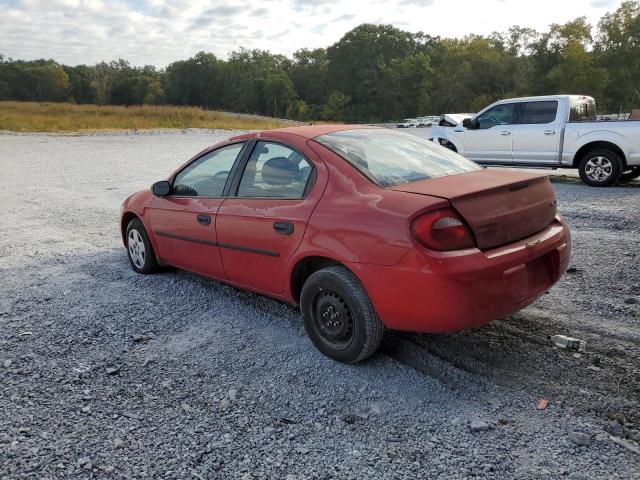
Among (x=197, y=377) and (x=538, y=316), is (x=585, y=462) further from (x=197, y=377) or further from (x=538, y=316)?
(x=197, y=377)

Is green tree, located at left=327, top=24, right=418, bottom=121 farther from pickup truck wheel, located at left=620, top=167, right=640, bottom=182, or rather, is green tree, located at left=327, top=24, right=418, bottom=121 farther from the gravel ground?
the gravel ground

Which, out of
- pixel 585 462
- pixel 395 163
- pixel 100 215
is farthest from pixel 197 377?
pixel 100 215

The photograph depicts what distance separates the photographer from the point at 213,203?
4418 mm

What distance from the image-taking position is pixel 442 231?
2994mm

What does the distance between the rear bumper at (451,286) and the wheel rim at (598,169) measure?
8.37m

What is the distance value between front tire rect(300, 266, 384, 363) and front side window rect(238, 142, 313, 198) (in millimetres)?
683

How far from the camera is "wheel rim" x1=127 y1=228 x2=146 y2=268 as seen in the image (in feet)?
18.0

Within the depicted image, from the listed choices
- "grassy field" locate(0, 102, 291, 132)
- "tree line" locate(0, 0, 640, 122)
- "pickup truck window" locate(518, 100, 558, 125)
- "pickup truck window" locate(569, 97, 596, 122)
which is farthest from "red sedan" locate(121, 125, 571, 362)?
"tree line" locate(0, 0, 640, 122)

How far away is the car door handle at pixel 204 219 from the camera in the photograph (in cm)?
443

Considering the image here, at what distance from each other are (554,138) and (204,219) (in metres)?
9.27

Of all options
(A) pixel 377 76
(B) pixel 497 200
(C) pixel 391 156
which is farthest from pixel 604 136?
(A) pixel 377 76

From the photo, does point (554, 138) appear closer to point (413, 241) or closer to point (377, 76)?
point (413, 241)

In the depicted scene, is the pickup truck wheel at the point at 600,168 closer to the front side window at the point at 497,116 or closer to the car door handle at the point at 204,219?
the front side window at the point at 497,116

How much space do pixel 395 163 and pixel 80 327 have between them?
2857 mm
